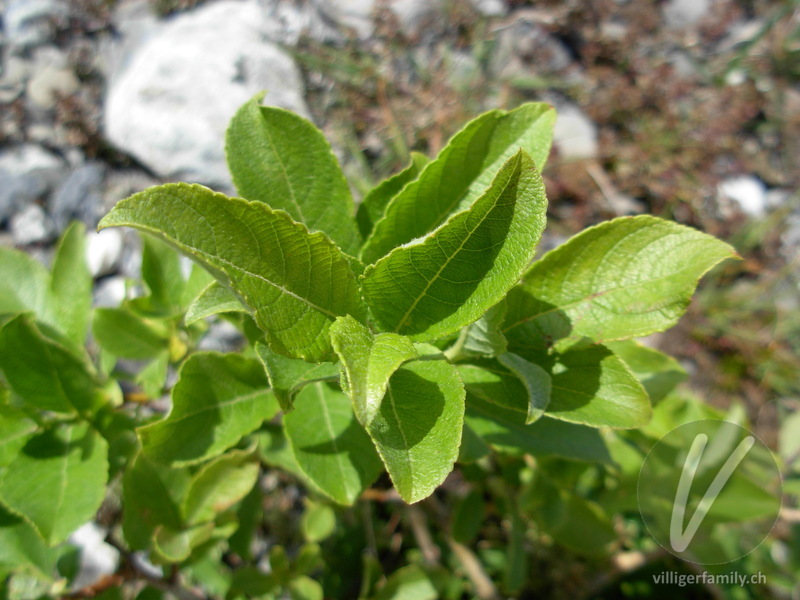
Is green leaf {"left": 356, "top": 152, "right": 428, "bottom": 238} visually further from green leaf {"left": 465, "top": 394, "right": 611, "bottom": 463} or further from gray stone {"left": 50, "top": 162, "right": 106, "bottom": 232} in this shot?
gray stone {"left": 50, "top": 162, "right": 106, "bottom": 232}

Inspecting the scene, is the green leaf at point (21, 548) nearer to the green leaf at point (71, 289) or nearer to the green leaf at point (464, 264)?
the green leaf at point (71, 289)

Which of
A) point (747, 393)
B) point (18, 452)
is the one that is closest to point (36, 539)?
point (18, 452)

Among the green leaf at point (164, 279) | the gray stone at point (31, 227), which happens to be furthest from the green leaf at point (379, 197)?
the gray stone at point (31, 227)

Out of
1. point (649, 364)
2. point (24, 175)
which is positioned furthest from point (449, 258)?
point (24, 175)

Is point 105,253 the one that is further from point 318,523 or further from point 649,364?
point 649,364

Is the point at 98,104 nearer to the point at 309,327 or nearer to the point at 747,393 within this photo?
the point at 309,327

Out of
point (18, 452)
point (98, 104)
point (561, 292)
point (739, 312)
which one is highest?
point (561, 292)
